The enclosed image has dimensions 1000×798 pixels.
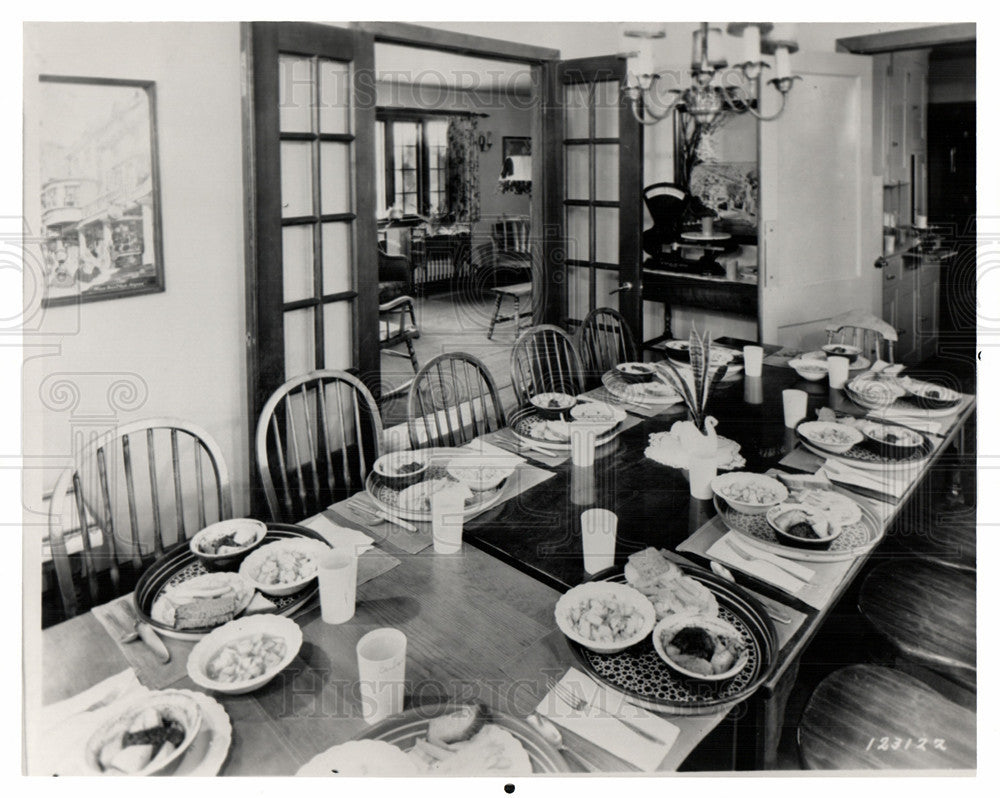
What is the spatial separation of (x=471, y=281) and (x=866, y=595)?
7440mm

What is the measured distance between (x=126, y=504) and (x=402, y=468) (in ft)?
3.65

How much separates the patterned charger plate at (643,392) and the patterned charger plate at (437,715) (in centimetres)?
153

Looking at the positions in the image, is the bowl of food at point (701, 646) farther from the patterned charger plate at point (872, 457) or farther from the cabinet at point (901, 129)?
the cabinet at point (901, 129)

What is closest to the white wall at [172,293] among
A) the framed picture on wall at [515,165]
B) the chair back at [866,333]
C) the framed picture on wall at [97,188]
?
the framed picture on wall at [97,188]

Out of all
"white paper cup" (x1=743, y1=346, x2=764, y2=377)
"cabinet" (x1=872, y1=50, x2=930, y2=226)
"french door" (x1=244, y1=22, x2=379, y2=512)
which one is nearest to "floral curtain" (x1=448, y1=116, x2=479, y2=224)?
"cabinet" (x1=872, y1=50, x2=930, y2=226)

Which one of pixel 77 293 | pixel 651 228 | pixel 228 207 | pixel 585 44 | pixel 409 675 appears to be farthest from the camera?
pixel 651 228

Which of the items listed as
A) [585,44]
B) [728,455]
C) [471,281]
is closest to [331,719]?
[728,455]

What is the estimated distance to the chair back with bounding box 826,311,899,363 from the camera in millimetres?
3254

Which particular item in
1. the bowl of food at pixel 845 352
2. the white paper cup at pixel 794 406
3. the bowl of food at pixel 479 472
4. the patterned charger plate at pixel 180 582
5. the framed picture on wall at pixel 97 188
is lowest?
the patterned charger plate at pixel 180 582

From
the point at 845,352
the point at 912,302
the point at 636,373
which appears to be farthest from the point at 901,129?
the point at 636,373

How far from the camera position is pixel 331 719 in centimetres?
111

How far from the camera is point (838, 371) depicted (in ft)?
8.52

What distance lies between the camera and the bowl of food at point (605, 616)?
48.8 inches
